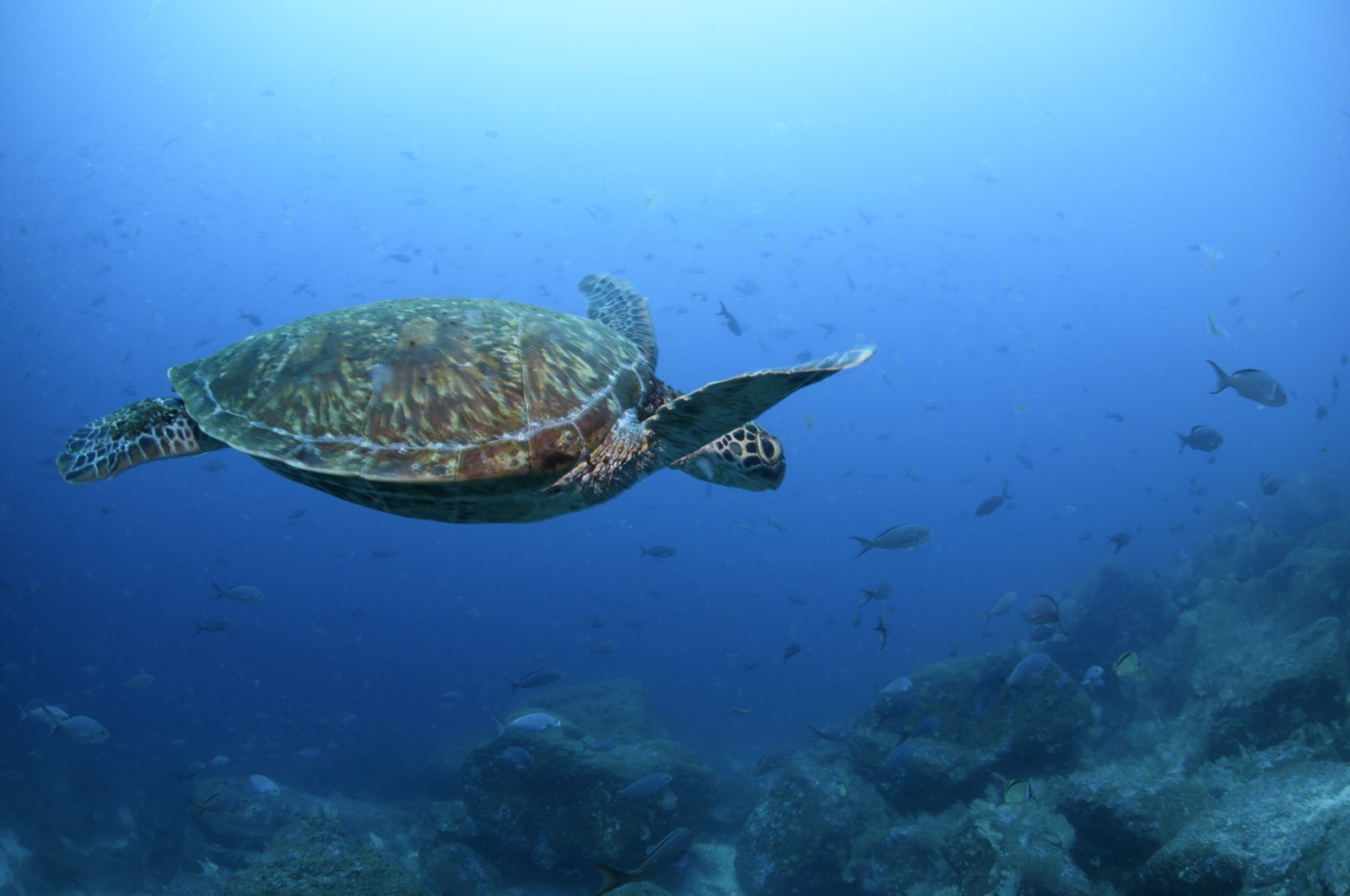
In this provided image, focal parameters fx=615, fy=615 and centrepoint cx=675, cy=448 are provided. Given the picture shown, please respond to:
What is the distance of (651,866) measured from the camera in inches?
205

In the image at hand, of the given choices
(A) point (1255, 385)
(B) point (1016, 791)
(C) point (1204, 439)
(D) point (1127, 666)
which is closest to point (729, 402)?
(B) point (1016, 791)

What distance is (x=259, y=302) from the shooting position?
67.5m

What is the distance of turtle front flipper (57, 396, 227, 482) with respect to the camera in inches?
145

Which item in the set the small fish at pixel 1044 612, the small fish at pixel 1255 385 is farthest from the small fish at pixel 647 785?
the small fish at pixel 1255 385

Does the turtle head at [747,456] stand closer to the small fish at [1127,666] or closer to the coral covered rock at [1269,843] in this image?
the coral covered rock at [1269,843]

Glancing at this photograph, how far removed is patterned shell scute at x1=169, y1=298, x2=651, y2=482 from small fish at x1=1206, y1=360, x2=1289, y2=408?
9397mm

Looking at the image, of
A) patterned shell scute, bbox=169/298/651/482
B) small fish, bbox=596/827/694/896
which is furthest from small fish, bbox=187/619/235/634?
patterned shell scute, bbox=169/298/651/482

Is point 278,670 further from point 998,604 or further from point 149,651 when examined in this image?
point 998,604

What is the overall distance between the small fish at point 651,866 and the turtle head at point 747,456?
272 cm

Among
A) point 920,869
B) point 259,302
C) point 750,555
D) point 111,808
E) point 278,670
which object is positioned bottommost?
point 750,555

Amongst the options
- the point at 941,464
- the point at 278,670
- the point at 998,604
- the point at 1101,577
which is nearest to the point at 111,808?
the point at 998,604

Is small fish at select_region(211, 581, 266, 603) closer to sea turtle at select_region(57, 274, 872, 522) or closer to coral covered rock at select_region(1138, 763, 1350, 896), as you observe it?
sea turtle at select_region(57, 274, 872, 522)

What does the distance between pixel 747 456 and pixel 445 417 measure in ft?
5.94

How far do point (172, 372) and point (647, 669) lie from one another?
3684 cm
